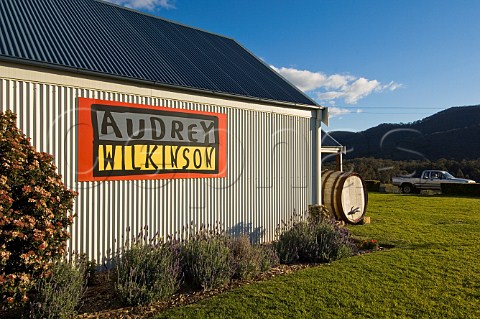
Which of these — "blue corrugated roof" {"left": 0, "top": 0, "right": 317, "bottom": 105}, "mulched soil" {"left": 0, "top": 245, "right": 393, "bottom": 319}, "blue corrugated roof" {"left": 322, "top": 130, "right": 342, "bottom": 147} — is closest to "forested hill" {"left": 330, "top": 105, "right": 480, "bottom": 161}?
"blue corrugated roof" {"left": 322, "top": 130, "right": 342, "bottom": 147}

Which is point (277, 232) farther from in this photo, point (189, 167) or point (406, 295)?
point (406, 295)

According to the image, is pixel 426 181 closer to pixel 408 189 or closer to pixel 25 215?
pixel 408 189

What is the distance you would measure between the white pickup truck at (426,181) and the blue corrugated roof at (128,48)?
19658mm

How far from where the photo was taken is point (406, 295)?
5.57m

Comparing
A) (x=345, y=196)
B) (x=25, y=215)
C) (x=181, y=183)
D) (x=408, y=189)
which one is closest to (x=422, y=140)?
(x=408, y=189)

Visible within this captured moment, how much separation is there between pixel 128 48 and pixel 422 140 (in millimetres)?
44701

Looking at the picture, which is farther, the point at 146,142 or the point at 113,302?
the point at 146,142

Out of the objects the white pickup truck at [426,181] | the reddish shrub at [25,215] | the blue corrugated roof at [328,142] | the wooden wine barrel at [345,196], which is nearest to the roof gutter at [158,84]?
the reddish shrub at [25,215]

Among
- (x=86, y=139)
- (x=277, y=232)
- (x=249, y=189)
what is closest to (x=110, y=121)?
(x=86, y=139)

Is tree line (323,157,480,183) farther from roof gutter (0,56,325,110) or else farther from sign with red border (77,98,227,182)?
sign with red border (77,98,227,182)

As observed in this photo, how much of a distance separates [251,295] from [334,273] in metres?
1.91

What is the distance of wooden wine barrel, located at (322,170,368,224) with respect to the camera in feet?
39.4

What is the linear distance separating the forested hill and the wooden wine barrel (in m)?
26.7

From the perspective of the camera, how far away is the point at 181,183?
802 centimetres
